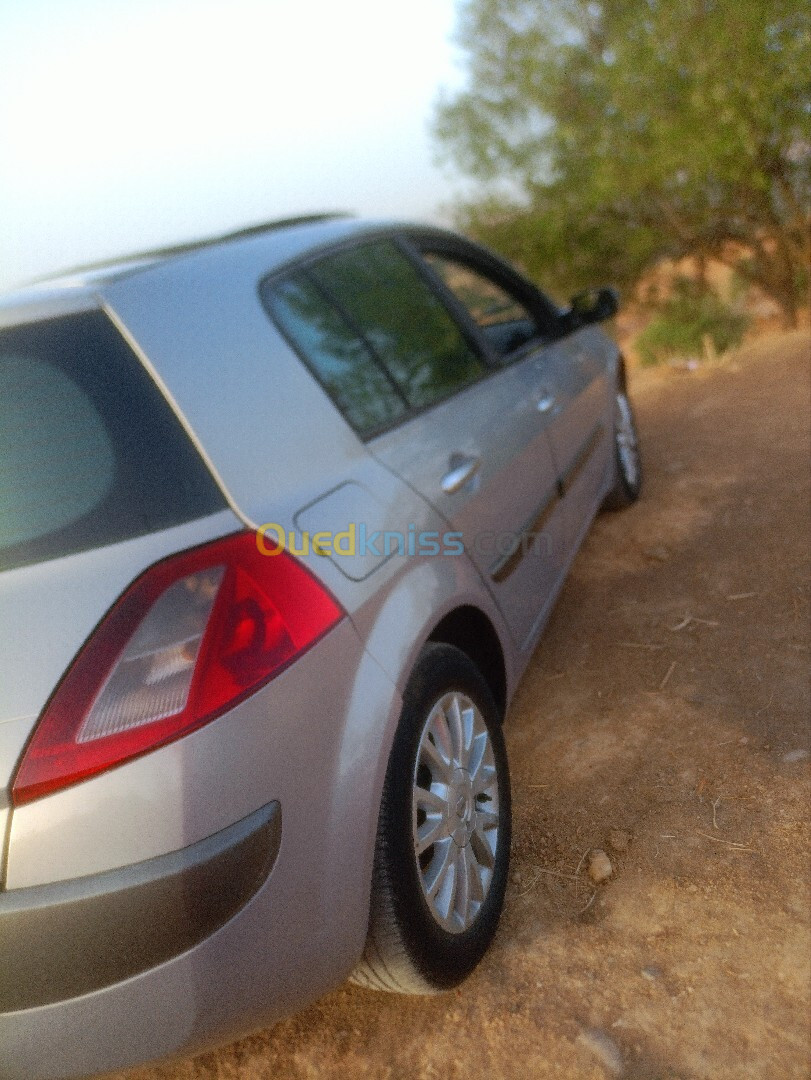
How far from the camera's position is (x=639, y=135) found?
9.10m

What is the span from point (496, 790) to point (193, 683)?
1.14 metres

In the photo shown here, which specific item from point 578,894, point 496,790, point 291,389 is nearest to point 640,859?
point 578,894

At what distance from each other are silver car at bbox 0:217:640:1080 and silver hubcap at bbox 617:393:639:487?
2.51m

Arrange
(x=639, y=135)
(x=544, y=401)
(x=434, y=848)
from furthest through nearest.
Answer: (x=639, y=135) < (x=544, y=401) < (x=434, y=848)

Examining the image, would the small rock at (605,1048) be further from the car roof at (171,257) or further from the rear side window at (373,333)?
the car roof at (171,257)

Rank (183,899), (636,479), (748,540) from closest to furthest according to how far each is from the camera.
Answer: (183,899), (748,540), (636,479)

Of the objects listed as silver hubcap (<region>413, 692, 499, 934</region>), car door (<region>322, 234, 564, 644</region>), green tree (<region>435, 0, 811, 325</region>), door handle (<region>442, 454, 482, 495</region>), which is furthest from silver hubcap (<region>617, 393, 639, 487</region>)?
green tree (<region>435, 0, 811, 325</region>)

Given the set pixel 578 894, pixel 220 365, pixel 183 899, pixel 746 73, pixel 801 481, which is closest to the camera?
pixel 183 899

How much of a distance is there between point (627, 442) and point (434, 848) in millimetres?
3295

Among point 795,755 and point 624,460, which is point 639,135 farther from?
point 795,755

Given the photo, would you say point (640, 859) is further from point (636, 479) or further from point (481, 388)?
point (636, 479)

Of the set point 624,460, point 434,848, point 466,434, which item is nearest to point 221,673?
point 434,848

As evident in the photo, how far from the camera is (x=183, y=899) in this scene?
4.94 ft

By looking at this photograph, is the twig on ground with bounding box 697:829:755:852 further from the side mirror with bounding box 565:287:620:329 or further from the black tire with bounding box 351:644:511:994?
the side mirror with bounding box 565:287:620:329
